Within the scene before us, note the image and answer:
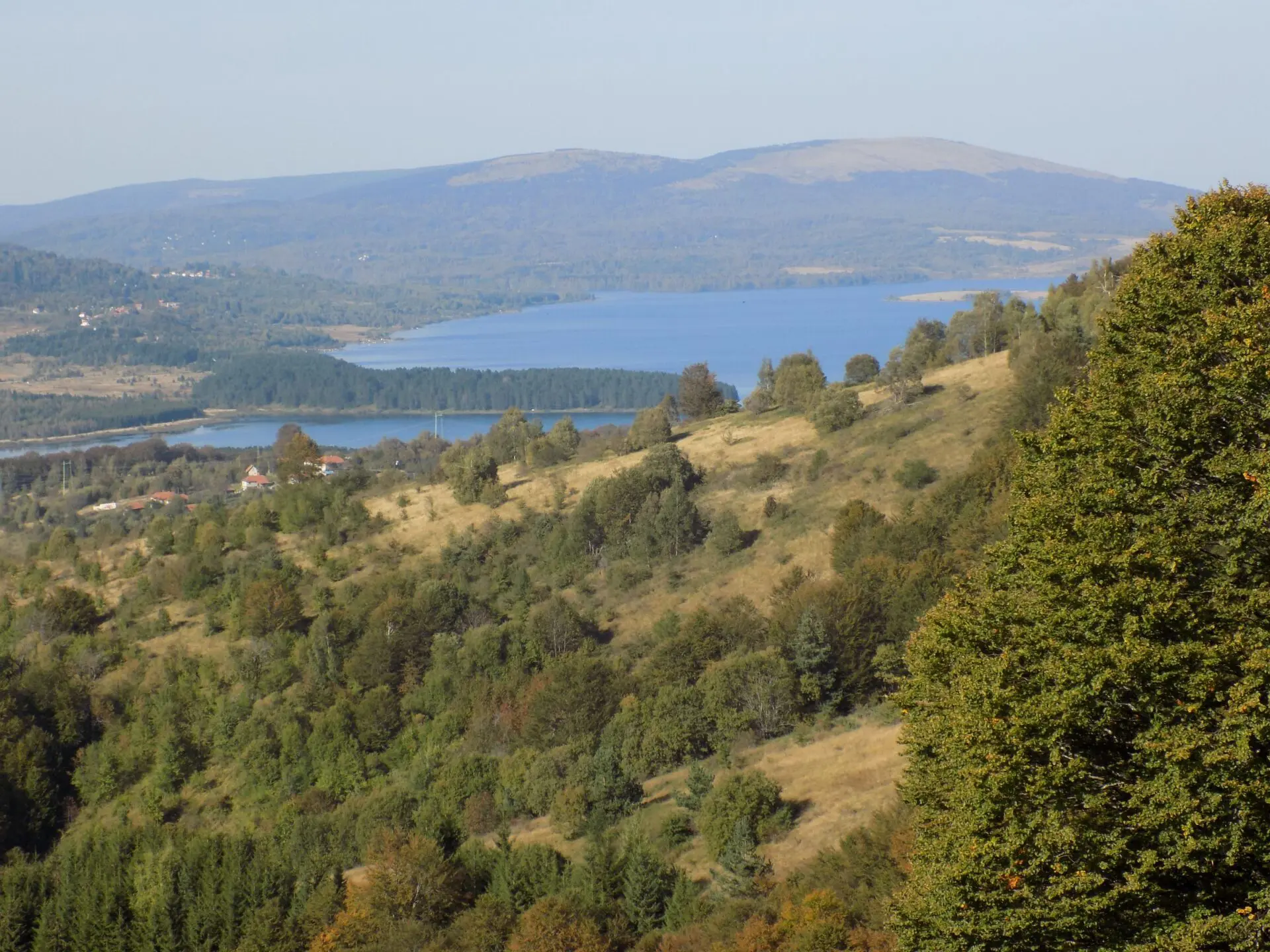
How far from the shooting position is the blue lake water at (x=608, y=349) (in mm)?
100750

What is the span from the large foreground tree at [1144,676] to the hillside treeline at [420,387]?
90.9m

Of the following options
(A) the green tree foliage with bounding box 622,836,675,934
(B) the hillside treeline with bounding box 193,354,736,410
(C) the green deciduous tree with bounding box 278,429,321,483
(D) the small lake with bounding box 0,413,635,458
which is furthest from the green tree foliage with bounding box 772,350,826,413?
(B) the hillside treeline with bounding box 193,354,736,410

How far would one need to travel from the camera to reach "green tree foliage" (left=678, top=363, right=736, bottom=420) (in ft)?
143

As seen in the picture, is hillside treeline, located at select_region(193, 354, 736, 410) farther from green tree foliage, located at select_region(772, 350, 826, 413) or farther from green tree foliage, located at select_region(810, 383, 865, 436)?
green tree foliage, located at select_region(810, 383, 865, 436)

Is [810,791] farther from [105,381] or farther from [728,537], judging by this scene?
[105,381]

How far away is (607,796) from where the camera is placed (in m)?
18.5

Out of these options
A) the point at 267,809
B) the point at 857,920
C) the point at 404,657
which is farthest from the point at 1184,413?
the point at 404,657

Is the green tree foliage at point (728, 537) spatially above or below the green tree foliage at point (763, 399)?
below

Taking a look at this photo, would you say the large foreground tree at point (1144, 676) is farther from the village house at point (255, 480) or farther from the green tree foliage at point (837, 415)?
the village house at point (255, 480)

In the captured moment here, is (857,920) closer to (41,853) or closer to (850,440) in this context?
(41,853)

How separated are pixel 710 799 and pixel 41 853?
1326cm

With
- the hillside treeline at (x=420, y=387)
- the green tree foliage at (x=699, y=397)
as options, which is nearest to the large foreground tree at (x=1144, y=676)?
the green tree foliage at (x=699, y=397)

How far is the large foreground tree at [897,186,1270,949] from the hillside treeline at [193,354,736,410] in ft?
298

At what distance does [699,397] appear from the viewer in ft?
143
